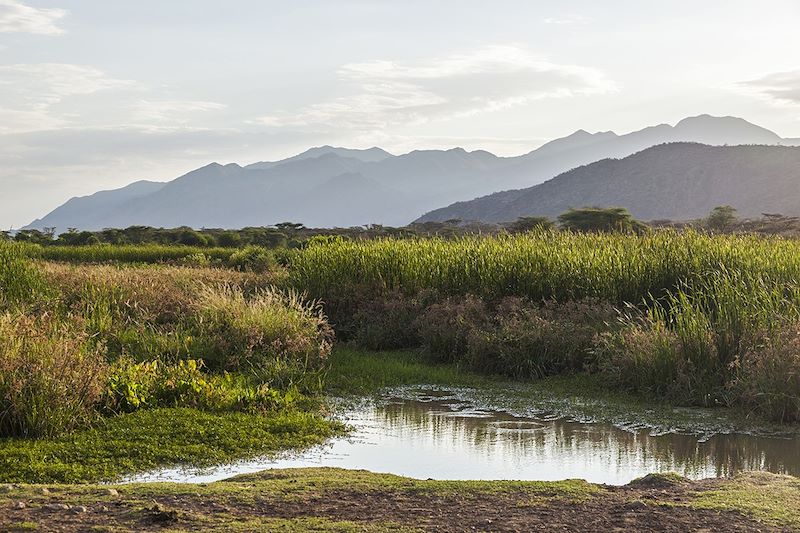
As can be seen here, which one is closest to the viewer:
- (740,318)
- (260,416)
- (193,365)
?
(260,416)

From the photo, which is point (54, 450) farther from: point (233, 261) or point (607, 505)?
point (233, 261)

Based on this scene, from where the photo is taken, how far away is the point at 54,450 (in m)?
9.22

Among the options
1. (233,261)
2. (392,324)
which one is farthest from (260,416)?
(233,261)

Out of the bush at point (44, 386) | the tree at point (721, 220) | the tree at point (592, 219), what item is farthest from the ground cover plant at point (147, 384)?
the tree at point (721, 220)

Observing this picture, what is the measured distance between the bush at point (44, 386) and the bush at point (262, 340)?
12.4ft

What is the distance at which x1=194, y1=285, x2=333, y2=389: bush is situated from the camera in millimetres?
14250

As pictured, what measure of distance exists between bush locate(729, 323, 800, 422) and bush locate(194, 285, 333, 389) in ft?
20.5

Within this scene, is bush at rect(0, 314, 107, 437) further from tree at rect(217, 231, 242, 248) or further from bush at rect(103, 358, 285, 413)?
tree at rect(217, 231, 242, 248)

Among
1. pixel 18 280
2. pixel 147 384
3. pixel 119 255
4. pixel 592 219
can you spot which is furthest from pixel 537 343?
pixel 592 219

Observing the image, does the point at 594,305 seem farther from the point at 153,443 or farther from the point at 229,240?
the point at 229,240

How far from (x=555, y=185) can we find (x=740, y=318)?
151255mm

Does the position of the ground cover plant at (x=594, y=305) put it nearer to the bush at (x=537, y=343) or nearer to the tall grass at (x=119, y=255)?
the bush at (x=537, y=343)

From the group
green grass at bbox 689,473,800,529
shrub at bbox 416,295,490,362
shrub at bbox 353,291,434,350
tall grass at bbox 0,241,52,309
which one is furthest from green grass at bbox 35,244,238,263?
green grass at bbox 689,473,800,529

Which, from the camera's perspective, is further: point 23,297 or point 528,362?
point 23,297
